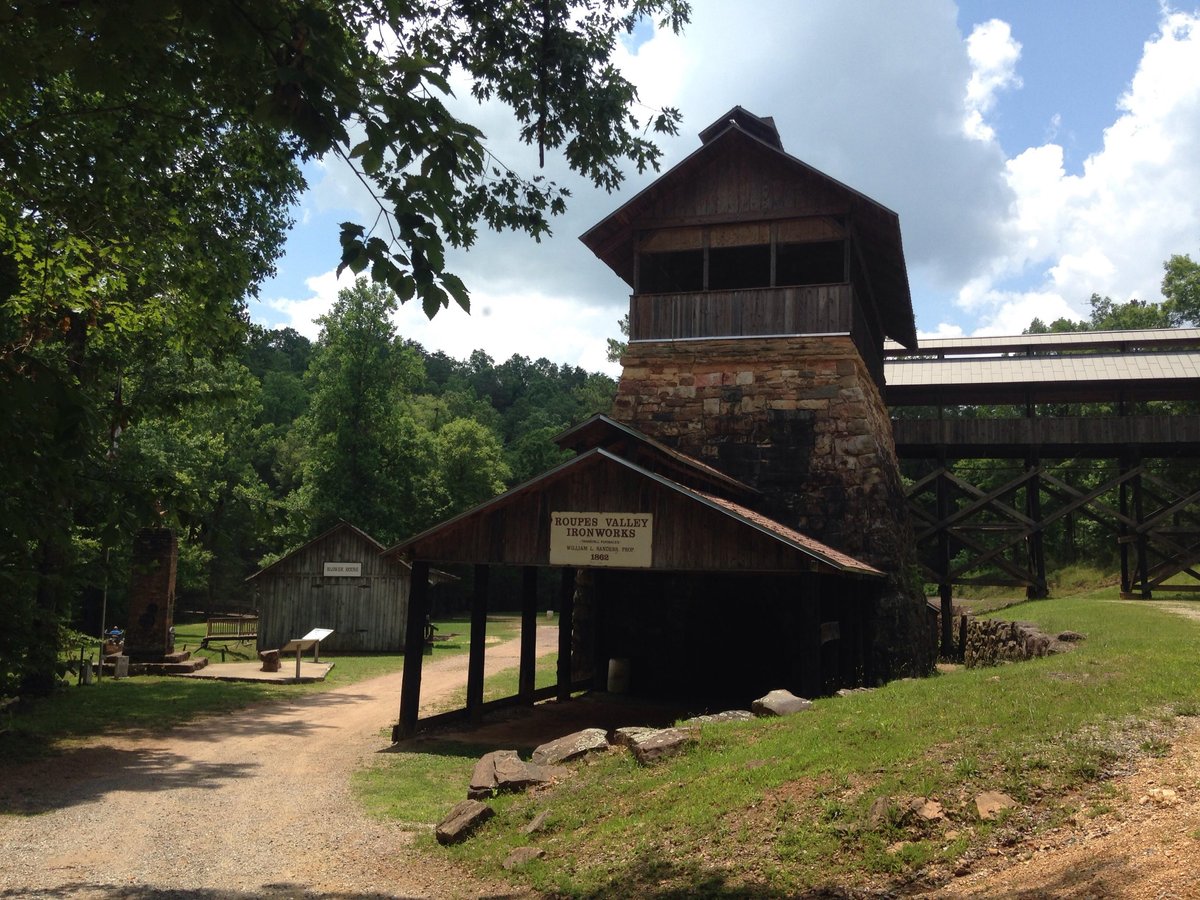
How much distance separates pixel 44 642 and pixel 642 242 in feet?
43.9

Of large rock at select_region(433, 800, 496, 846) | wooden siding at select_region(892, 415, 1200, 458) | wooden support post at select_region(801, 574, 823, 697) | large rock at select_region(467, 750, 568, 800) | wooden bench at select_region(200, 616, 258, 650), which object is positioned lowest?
wooden bench at select_region(200, 616, 258, 650)

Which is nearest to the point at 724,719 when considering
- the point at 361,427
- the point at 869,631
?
the point at 869,631

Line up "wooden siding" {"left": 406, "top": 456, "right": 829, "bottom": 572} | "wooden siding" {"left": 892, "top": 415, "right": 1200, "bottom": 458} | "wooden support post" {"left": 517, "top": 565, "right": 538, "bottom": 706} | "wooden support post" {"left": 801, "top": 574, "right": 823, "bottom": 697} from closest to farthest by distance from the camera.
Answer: "wooden siding" {"left": 406, "top": 456, "right": 829, "bottom": 572}
"wooden support post" {"left": 801, "top": 574, "right": 823, "bottom": 697}
"wooden support post" {"left": 517, "top": 565, "right": 538, "bottom": 706}
"wooden siding" {"left": 892, "top": 415, "right": 1200, "bottom": 458}

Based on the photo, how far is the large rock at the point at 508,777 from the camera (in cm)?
876

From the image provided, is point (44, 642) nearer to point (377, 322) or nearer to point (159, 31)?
point (159, 31)

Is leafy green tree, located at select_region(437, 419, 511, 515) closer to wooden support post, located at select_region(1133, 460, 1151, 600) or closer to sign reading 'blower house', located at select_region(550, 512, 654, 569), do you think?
wooden support post, located at select_region(1133, 460, 1151, 600)

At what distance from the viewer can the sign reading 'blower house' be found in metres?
12.3

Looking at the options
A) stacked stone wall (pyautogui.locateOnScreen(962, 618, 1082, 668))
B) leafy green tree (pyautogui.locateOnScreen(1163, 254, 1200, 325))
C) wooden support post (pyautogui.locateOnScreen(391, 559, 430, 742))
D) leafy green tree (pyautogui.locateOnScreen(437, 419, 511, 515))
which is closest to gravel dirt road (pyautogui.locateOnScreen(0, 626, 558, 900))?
wooden support post (pyautogui.locateOnScreen(391, 559, 430, 742))

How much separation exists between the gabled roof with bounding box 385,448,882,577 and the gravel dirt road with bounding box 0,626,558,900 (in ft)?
9.99

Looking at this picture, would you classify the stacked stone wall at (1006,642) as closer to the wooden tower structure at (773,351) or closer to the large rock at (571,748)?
the wooden tower structure at (773,351)

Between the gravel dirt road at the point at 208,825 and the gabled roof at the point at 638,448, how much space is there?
5766mm

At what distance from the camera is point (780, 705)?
9.70 m

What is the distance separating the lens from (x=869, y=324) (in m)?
22.3

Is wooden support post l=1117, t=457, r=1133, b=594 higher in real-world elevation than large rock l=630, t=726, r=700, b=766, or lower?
higher
